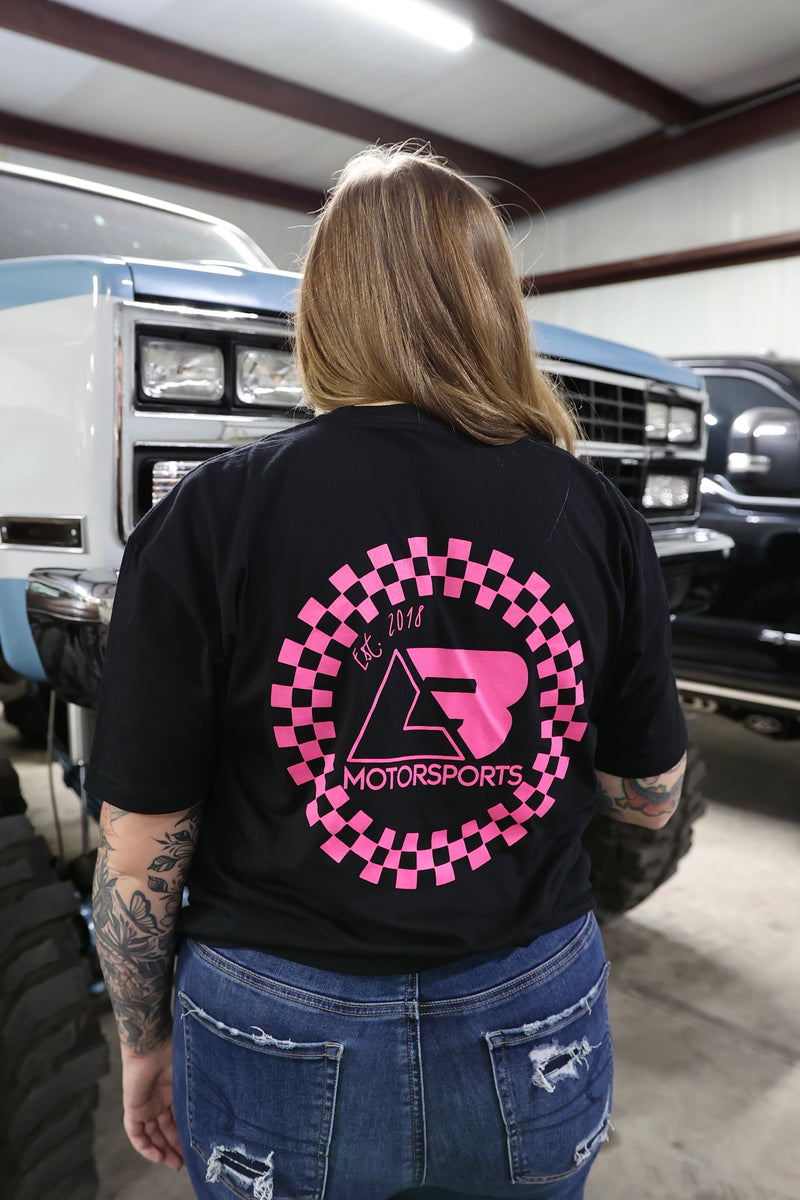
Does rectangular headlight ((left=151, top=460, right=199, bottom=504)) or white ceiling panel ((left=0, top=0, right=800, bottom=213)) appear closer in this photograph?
rectangular headlight ((left=151, top=460, right=199, bottom=504))

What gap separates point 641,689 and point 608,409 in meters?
1.74

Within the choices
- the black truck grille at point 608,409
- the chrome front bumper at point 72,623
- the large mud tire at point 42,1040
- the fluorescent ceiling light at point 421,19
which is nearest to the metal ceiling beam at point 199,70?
the fluorescent ceiling light at point 421,19

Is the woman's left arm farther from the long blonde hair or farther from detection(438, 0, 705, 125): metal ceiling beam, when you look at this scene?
detection(438, 0, 705, 125): metal ceiling beam

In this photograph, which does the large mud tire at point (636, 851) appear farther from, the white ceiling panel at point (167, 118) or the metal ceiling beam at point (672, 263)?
the white ceiling panel at point (167, 118)

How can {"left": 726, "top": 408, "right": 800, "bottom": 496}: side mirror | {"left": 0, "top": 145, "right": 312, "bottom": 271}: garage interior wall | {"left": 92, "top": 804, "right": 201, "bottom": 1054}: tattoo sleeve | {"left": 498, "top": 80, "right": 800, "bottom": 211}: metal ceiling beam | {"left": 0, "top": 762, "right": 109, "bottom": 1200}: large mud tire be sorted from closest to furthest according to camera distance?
{"left": 92, "top": 804, "right": 201, "bottom": 1054}: tattoo sleeve
{"left": 0, "top": 762, "right": 109, "bottom": 1200}: large mud tire
{"left": 726, "top": 408, "right": 800, "bottom": 496}: side mirror
{"left": 498, "top": 80, "right": 800, "bottom": 211}: metal ceiling beam
{"left": 0, "top": 145, "right": 312, "bottom": 271}: garage interior wall

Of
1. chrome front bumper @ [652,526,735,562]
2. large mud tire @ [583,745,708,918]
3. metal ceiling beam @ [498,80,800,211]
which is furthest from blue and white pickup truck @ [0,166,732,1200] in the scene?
metal ceiling beam @ [498,80,800,211]

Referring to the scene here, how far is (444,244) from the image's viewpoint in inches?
39.2

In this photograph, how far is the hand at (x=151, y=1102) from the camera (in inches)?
46.3

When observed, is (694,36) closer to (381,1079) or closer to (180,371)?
(180,371)

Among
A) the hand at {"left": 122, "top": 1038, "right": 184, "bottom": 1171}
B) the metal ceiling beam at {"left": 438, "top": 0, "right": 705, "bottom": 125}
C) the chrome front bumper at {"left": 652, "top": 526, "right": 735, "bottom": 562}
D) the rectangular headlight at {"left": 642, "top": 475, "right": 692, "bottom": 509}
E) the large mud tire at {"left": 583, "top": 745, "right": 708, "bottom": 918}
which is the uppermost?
the metal ceiling beam at {"left": 438, "top": 0, "right": 705, "bottom": 125}

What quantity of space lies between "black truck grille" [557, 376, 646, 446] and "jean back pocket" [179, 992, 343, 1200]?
1843mm

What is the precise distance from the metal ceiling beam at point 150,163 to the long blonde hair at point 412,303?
947 centimetres

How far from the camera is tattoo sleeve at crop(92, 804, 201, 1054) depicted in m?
1.04

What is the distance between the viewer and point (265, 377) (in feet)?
6.34
